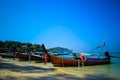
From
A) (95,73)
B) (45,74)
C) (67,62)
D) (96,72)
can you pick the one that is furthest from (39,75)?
(67,62)

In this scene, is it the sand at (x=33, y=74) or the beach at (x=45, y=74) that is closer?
the sand at (x=33, y=74)

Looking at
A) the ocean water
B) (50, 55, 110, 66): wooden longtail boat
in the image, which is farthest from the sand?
(50, 55, 110, 66): wooden longtail boat

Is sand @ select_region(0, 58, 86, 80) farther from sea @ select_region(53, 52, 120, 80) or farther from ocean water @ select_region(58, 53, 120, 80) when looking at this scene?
ocean water @ select_region(58, 53, 120, 80)

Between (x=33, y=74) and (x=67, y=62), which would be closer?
(x=33, y=74)

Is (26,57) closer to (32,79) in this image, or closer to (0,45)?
(32,79)

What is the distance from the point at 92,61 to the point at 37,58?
33.9 feet

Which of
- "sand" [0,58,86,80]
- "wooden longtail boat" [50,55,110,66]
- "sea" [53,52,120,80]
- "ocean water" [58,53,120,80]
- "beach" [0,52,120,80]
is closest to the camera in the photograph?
"sand" [0,58,86,80]

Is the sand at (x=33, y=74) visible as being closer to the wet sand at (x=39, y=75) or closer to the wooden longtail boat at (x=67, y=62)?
the wet sand at (x=39, y=75)

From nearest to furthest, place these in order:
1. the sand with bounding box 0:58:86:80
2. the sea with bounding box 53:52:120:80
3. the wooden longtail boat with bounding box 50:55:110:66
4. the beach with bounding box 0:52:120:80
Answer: the sand with bounding box 0:58:86:80 < the beach with bounding box 0:52:120:80 < the sea with bounding box 53:52:120:80 < the wooden longtail boat with bounding box 50:55:110:66

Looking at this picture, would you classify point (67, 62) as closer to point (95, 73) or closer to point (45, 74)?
point (95, 73)

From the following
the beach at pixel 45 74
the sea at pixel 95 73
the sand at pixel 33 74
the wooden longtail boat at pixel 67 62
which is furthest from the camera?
the wooden longtail boat at pixel 67 62

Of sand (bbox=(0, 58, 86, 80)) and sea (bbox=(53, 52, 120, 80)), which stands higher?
sand (bbox=(0, 58, 86, 80))

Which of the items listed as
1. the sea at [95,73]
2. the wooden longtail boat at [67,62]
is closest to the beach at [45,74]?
the sea at [95,73]

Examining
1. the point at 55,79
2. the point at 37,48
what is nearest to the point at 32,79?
the point at 55,79
